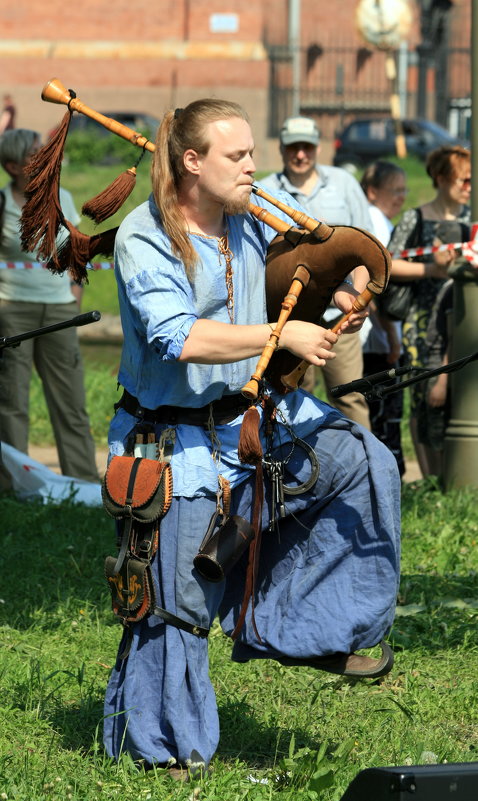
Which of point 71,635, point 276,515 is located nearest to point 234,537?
point 276,515

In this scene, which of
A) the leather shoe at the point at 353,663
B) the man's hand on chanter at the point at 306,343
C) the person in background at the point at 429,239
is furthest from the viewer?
the person in background at the point at 429,239

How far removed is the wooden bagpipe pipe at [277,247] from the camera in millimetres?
3658

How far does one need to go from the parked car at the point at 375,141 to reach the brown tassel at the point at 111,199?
81.2ft

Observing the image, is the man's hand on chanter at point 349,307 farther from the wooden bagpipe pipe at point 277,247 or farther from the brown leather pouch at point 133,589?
the brown leather pouch at point 133,589

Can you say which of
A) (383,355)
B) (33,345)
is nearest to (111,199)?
(33,345)

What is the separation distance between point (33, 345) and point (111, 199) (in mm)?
4239

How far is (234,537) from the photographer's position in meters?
3.72

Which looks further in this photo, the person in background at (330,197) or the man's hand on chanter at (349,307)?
the person in background at (330,197)

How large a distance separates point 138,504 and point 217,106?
1.13 metres

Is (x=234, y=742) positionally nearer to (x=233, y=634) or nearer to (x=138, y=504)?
(x=233, y=634)

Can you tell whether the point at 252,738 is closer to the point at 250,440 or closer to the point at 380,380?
the point at 250,440

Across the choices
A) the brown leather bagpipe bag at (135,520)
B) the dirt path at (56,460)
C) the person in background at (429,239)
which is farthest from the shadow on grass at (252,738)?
the dirt path at (56,460)

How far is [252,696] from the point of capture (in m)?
4.65

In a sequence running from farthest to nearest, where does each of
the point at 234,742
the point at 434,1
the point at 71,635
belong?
the point at 434,1
the point at 71,635
the point at 234,742
